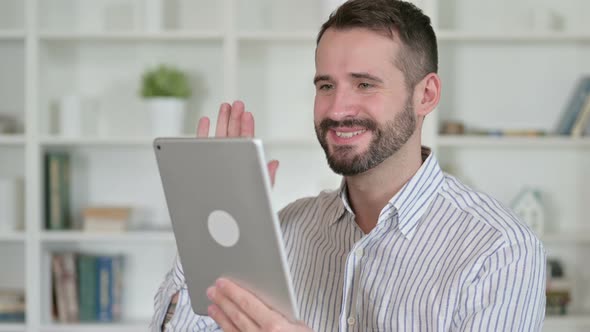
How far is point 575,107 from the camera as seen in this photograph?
3.29 metres

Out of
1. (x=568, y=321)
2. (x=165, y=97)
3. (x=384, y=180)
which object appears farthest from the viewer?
(x=165, y=97)

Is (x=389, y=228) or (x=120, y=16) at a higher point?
(x=120, y=16)

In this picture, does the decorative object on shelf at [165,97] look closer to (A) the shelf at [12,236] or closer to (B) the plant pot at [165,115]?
(B) the plant pot at [165,115]

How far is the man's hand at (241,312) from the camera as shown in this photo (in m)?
1.25

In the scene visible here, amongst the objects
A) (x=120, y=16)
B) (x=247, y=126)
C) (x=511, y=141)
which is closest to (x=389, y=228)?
(x=247, y=126)

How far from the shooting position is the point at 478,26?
11.2ft

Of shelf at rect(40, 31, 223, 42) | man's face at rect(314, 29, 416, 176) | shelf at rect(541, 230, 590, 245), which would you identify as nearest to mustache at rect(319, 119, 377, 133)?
man's face at rect(314, 29, 416, 176)

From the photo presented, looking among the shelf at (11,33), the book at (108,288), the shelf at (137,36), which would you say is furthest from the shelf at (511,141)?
the shelf at (11,33)

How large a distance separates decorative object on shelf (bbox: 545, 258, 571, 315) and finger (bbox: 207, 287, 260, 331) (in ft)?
7.24

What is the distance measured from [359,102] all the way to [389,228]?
0.78 ft

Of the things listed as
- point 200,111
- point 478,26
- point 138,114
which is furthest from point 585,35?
point 138,114

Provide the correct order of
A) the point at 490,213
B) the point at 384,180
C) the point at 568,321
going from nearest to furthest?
the point at 490,213
the point at 384,180
the point at 568,321

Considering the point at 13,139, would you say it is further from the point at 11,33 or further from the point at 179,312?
the point at 179,312

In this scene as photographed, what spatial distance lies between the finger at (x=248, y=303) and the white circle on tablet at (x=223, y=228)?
0.07 metres
